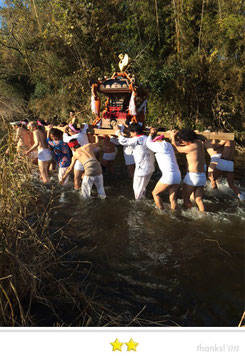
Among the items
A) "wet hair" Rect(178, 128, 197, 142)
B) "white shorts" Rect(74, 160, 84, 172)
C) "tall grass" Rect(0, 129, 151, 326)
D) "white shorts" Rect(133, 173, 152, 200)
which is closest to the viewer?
"tall grass" Rect(0, 129, 151, 326)

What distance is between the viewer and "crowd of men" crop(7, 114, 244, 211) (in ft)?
15.0

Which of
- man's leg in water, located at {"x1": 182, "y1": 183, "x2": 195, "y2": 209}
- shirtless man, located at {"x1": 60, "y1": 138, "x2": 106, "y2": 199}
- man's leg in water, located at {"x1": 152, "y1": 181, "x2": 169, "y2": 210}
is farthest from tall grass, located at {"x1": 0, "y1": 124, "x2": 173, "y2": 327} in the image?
man's leg in water, located at {"x1": 182, "y1": 183, "x2": 195, "y2": 209}

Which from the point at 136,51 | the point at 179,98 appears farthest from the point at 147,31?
the point at 179,98

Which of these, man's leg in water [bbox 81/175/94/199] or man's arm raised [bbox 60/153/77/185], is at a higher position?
man's arm raised [bbox 60/153/77/185]

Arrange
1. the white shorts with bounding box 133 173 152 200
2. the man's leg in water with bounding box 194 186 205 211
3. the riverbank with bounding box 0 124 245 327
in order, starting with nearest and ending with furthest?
the riverbank with bounding box 0 124 245 327 < the man's leg in water with bounding box 194 186 205 211 < the white shorts with bounding box 133 173 152 200

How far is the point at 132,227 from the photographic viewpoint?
182 inches

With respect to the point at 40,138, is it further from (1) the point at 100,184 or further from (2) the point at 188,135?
(2) the point at 188,135

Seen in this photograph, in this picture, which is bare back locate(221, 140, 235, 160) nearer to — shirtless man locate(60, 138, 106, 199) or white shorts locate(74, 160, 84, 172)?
shirtless man locate(60, 138, 106, 199)

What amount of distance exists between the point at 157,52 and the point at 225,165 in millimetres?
8391

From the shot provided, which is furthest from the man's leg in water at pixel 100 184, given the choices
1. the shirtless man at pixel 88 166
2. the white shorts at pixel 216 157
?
the white shorts at pixel 216 157

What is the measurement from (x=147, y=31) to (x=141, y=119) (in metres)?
4.98

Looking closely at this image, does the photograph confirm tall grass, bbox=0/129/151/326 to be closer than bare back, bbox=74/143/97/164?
Yes

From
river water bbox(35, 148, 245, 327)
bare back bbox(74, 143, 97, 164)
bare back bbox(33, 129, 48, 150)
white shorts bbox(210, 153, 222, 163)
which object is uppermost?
bare back bbox(33, 129, 48, 150)
